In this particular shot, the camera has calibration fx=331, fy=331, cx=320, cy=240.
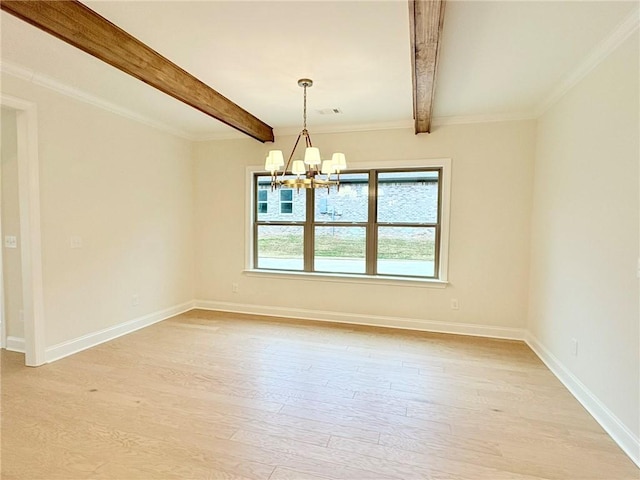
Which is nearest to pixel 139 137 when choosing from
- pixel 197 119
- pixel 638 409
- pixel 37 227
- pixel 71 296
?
pixel 197 119

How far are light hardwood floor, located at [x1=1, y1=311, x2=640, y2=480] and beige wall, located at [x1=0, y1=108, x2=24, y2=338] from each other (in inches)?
14.2

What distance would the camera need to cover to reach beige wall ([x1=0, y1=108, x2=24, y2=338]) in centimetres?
323

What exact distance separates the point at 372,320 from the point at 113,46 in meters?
3.85

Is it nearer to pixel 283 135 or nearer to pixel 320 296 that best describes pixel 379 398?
pixel 320 296

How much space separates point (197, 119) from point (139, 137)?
73 cm

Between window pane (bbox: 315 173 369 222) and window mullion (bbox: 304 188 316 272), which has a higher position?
window pane (bbox: 315 173 369 222)

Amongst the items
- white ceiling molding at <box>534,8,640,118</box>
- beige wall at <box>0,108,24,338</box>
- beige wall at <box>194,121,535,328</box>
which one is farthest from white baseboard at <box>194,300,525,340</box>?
white ceiling molding at <box>534,8,640,118</box>

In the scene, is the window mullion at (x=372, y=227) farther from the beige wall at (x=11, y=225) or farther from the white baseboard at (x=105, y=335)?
the beige wall at (x=11, y=225)

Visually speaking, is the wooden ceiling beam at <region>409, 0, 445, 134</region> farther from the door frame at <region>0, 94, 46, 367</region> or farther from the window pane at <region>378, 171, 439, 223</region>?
the door frame at <region>0, 94, 46, 367</region>

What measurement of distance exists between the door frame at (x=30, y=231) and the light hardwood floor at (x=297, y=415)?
0.29 metres

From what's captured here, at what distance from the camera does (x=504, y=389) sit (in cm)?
274

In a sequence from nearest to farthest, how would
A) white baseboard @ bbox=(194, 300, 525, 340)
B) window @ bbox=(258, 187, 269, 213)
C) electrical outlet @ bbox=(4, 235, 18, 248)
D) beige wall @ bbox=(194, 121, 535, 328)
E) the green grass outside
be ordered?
1. electrical outlet @ bbox=(4, 235, 18, 248)
2. beige wall @ bbox=(194, 121, 535, 328)
3. white baseboard @ bbox=(194, 300, 525, 340)
4. the green grass outside
5. window @ bbox=(258, 187, 269, 213)

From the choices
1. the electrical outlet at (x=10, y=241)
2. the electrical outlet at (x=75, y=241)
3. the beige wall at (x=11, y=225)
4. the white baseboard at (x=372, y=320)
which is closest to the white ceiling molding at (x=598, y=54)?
the white baseboard at (x=372, y=320)

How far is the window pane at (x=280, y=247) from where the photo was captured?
482 cm
